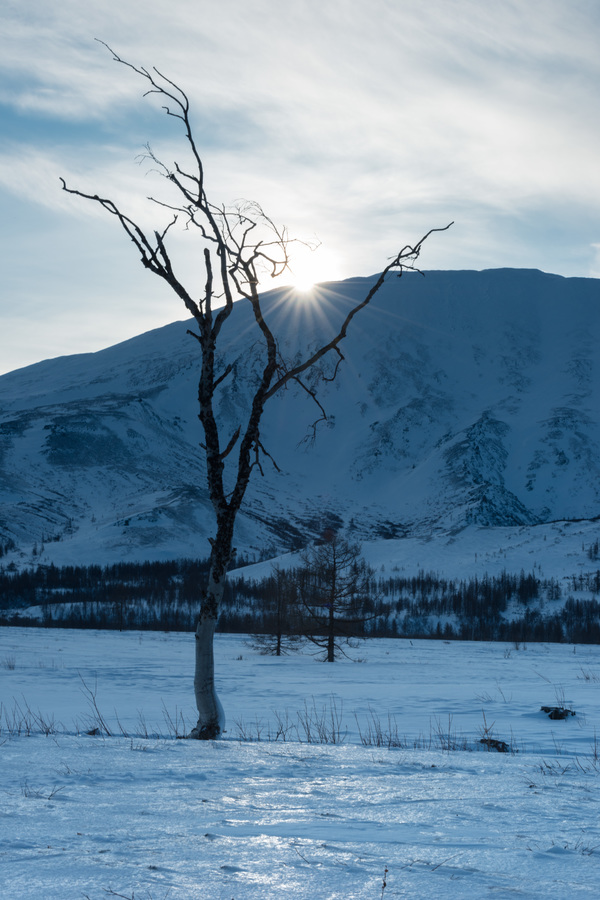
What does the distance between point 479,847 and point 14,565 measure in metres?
120

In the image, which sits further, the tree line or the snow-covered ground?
the tree line

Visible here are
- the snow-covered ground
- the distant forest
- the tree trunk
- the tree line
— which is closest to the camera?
the snow-covered ground

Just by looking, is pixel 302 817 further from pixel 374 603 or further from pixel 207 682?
pixel 374 603

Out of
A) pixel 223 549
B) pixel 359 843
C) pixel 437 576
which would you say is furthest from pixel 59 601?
pixel 359 843

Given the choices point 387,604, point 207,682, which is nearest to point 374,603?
point 387,604

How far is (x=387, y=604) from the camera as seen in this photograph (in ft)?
287

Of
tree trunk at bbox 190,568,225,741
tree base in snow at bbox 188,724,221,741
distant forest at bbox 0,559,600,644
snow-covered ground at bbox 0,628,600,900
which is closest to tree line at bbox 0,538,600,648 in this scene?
distant forest at bbox 0,559,600,644

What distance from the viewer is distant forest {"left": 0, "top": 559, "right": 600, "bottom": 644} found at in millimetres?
77438

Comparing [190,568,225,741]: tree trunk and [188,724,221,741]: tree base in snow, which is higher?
[190,568,225,741]: tree trunk

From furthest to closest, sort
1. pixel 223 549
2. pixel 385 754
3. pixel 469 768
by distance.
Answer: pixel 223 549
pixel 385 754
pixel 469 768

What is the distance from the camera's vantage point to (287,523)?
182 meters

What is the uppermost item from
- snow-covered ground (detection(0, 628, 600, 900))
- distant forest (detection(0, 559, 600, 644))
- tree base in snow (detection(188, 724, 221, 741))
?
snow-covered ground (detection(0, 628, 600, 900))

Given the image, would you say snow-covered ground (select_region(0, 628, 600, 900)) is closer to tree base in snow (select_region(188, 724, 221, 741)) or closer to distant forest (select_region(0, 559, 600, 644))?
tree base in snow (select_region(188, 724, 221, 741))

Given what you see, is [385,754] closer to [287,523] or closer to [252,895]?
[252,895]
